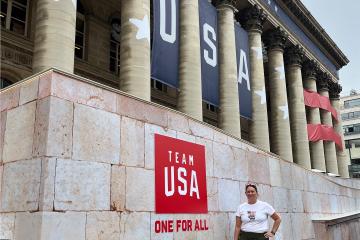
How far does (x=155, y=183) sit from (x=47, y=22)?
7.74 meters

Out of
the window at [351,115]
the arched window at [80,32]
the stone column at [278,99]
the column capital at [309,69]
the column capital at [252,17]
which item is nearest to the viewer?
the arched window at [80,32]

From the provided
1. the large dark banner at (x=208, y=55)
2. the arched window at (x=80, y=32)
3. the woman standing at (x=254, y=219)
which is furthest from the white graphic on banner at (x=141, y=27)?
the woman standing at (x=254, y=219)

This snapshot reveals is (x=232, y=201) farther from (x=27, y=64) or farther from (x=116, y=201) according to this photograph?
(x=27, y=64)

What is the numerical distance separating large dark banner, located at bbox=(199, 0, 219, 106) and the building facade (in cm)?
6597

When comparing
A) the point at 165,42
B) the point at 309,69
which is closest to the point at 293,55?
the point at 309,69

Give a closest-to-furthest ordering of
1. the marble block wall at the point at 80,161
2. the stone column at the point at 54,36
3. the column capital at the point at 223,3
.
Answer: the marble block wall at the point at 80,161 < the stone column at the point at 54,36 < the column capital at the point at 223,3

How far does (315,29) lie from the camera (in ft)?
120

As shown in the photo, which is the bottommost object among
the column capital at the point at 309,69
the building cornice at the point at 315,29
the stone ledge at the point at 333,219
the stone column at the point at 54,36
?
the stone ledge at the point at 333,219

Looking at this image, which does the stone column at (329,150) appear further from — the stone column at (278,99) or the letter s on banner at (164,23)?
the letter s on banner at (164,23)

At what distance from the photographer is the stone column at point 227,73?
21562 mm

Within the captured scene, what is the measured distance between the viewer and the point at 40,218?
5.45m

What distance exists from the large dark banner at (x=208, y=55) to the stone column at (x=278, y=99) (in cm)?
980

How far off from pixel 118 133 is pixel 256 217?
9.16 ft

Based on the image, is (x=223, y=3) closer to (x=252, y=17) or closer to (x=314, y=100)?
(x=252, y=17)
